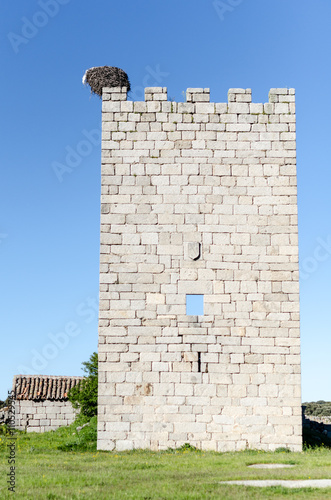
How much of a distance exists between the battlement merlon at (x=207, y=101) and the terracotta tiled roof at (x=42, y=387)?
38.6 ft

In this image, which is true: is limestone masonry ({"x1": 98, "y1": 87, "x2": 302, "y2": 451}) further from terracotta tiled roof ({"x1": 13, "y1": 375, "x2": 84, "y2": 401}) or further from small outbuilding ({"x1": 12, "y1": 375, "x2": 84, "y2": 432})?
terracotta tiled roof ({"x1": 13, "y1": 375, "x2": 84, "y2": 401})

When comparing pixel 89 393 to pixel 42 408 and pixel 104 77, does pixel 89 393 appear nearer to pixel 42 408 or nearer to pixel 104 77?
pixel 42 408

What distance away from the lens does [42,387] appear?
835 inches

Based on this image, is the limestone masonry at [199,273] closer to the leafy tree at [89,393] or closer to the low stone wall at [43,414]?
the leafy tree at [89,393]

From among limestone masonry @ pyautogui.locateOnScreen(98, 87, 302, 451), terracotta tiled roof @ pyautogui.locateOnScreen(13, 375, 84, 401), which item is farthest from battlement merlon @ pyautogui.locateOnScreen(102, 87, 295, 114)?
terracotta tiled roof @ pyautogui.locateOnScreen(13, 375, 84, 401)

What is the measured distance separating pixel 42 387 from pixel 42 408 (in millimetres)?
954

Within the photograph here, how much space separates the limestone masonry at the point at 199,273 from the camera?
10898 mm

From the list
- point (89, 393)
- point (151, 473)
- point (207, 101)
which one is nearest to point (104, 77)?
point (207, 101)

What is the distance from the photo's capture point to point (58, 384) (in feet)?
70.6

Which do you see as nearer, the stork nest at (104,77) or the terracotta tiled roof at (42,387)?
the stork nest at (104,77)

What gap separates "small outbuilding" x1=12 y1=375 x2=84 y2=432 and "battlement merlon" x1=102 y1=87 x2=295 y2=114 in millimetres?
11766

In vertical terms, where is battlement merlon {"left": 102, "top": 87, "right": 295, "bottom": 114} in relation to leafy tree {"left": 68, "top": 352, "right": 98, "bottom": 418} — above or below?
above

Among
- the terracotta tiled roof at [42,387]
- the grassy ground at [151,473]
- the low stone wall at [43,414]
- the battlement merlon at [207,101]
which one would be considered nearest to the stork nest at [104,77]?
the battlement merlon at [207,101]

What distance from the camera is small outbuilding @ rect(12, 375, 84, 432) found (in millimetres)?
20156
